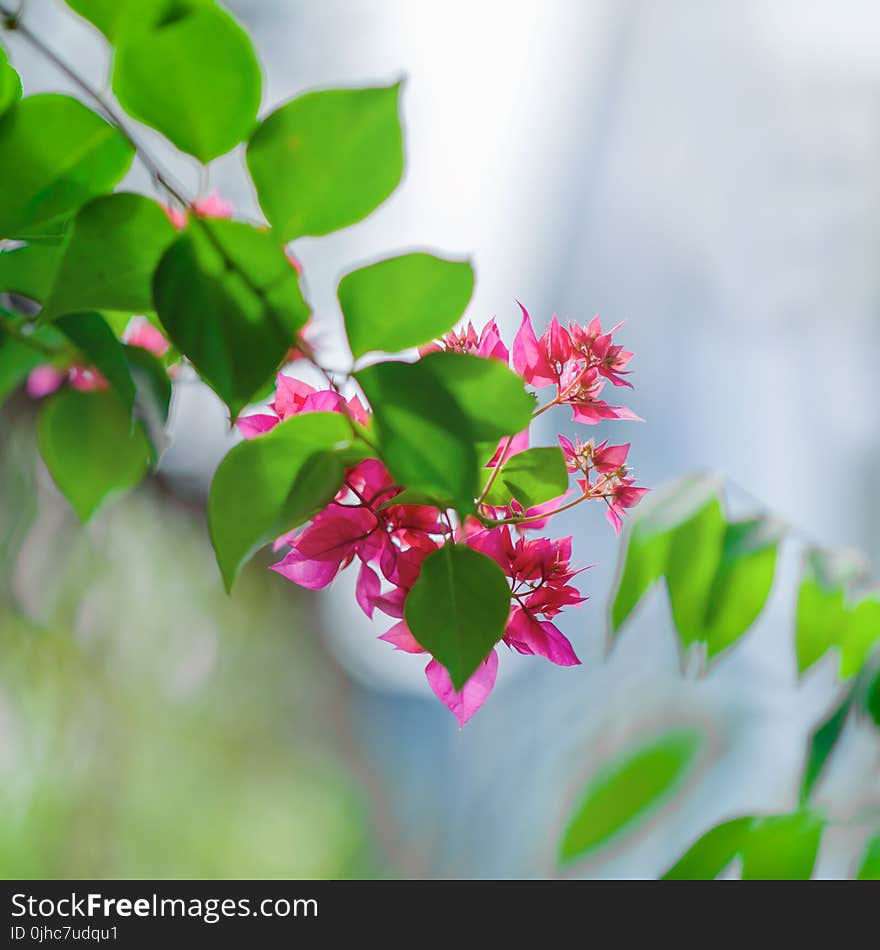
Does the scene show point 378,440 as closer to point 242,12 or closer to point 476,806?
point 242,12

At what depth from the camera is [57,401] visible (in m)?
0.19

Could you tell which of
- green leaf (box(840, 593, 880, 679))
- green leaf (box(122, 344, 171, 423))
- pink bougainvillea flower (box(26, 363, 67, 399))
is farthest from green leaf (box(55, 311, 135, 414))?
green leaf (box(840, 593, 880, 679))

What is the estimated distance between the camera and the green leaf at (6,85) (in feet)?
0.46

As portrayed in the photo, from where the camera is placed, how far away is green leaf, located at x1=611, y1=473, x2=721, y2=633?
0.26 meters

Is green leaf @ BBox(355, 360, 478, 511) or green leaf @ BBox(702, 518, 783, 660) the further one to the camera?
green leaf @ BBox(702, 518, 783, 660)

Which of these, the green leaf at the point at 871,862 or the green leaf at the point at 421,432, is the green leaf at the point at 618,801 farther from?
the green leaf at the point at 421,432

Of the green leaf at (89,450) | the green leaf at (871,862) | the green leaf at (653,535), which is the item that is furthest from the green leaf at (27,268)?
the green leaf at (871,862)

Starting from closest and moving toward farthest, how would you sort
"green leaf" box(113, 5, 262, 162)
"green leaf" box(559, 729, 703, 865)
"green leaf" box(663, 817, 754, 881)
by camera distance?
1. "green leaf" box(113, 5, 262, 162)
2. "green leaf" box(663, 817, 754, 881)
3. "green leaf" box(559, 729, 703, 865)

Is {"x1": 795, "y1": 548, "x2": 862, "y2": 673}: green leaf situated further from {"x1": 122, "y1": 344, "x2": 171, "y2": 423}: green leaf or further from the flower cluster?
{"x1": 122, "y1": 344, "x2": 171, "y2": 423}: green leaf

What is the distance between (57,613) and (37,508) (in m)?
0.20

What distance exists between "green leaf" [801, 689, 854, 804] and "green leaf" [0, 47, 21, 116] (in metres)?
0.27

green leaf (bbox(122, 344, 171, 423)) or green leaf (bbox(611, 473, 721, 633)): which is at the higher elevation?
green leaf (bbox(122, 344, 171, 423))
